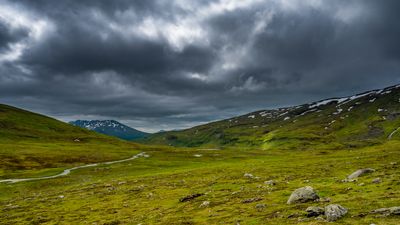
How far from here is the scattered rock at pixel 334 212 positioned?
887 inches

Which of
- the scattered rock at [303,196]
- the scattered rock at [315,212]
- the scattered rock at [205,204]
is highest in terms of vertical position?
the scattered rock at [303,196]

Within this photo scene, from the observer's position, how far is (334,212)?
899 inches

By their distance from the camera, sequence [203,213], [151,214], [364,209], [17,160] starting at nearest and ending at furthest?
[364,209] < [203,213] < [151,214] < [17,160]

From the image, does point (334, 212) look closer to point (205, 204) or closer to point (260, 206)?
point (260, 206)

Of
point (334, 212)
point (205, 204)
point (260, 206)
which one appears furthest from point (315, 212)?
point (205, 204)

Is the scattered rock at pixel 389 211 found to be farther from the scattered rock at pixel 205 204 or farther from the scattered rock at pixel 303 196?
the scattered rock at pixel 205 204

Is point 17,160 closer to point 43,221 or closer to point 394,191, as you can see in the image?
point 43,221

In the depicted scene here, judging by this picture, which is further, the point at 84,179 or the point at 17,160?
the point at 17,160

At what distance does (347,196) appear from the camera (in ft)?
101

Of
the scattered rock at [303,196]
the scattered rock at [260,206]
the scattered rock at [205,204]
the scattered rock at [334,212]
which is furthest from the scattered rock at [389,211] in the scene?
the scattered rock at [205,204]

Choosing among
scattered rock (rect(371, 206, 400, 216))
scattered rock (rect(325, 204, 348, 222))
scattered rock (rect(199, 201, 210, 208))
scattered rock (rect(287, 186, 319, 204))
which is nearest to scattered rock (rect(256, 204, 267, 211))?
scattered rock (rect(287, 186, 319, 204))

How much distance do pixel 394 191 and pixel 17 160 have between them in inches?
5288

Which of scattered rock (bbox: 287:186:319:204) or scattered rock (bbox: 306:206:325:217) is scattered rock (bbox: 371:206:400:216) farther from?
scattered rock (bbox: 287:186:319:204)

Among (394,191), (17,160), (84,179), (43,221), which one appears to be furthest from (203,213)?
(17,160)
